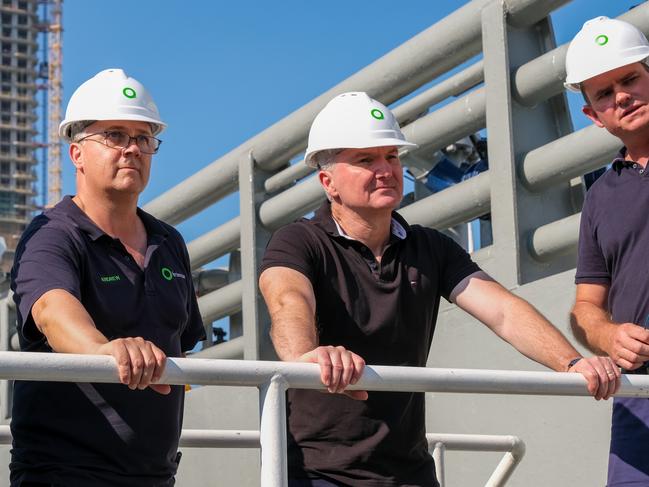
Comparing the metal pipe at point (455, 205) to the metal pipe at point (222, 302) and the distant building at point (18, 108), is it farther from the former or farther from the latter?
the distant building at point (18, 108)

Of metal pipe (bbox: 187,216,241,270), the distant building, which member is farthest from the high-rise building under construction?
metal pipe (bbox: 187,216,241,270)

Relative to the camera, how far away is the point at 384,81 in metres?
5.86

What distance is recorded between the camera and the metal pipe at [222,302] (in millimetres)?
7160

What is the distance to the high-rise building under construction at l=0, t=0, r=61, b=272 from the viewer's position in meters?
125

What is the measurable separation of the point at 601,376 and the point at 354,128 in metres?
1.05

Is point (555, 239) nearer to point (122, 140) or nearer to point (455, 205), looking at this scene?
point (455, 205)

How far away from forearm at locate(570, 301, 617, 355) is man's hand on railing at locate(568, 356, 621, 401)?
37cm

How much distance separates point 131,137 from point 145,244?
28 centimetres

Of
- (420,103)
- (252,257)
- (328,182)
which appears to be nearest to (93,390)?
(328,182)

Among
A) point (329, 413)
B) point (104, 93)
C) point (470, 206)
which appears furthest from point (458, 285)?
point (470, 206)

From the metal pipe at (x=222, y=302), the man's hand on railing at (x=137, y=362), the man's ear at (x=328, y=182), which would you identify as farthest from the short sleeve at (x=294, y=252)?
the metal pipe at (x=222, y=302)

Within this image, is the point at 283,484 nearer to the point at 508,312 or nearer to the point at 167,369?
the point at 167,369

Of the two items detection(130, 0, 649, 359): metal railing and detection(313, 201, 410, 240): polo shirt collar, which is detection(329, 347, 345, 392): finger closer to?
detection(313, 201, 410, 240): polo shirt collar

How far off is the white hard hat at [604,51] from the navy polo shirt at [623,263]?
26cm
